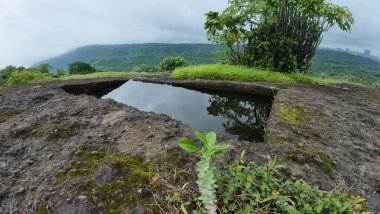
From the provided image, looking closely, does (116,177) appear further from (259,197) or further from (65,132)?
(65,132)

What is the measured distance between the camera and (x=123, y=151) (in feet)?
8.05

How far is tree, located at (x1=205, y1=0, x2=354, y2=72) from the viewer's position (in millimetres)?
7410

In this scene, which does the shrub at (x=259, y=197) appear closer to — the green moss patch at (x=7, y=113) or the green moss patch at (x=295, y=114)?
the green moss patch at (x=295, y=114)

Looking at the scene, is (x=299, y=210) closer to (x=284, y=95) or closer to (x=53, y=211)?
(x=53, y=211)

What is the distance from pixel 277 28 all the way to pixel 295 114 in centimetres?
480

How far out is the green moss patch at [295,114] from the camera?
3348 millimetres

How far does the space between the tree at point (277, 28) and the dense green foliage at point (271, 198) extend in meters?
6.15

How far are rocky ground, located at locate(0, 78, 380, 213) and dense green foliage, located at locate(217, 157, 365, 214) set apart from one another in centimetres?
22

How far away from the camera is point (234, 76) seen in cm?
671

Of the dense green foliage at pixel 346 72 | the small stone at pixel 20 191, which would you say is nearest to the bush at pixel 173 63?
the dense green foliage at pixel 346 72

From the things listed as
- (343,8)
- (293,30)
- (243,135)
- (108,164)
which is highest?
(343,8)

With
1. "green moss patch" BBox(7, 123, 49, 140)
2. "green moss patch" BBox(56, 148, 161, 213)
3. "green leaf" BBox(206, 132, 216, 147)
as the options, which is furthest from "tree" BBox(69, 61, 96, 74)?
"green leaf" BBox(206, 132, 216, 147)

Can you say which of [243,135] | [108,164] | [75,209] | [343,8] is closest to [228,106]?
[243,135]

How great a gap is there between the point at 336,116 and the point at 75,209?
134 inches
